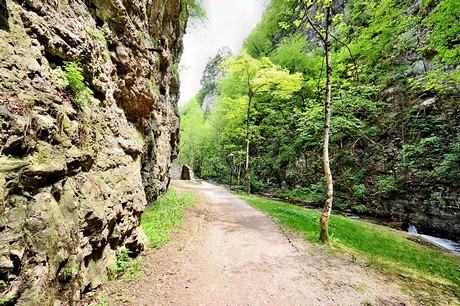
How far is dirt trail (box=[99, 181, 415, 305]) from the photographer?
4316mm

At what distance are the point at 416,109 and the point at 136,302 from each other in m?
20.0

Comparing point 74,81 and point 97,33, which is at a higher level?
point 97,33

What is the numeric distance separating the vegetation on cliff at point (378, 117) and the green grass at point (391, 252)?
149 inches

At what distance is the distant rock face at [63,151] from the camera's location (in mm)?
2828

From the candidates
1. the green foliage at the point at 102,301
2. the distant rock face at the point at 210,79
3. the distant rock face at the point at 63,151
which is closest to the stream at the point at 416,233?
the green foliage at the point at 102,301

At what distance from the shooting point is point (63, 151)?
12.8 ft

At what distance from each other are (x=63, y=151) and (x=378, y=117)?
21264 mm

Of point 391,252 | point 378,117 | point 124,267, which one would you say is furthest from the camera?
point 378,117

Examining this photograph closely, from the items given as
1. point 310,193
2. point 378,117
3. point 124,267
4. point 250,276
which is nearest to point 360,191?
point 310,193

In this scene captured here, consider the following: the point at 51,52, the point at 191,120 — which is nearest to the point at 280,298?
the point at 51,52

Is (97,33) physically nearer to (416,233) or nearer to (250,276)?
(250,276)

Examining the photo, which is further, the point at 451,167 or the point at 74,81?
the point at 451,167

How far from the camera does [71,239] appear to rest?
142 inches

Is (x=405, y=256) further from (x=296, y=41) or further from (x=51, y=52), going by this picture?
(x=296, y=41)
